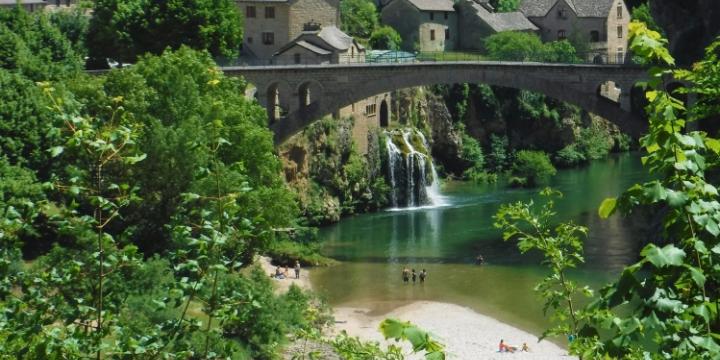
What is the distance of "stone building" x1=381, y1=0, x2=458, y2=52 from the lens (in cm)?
11912

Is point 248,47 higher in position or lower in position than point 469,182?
higher

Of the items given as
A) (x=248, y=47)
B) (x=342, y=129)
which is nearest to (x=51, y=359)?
(x=342, y=129)

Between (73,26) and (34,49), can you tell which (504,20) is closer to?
(73,26)

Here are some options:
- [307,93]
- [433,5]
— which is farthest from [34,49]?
[433,5]

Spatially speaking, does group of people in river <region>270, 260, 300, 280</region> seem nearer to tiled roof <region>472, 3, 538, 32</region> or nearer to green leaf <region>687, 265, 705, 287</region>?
green leaf <region>687, 265, 705, 287</region>

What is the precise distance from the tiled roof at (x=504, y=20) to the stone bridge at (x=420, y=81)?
1633 inches

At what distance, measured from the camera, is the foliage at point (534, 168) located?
325ft

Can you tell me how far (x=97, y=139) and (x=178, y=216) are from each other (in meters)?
1.81

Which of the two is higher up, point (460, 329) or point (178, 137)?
point (178, 137)

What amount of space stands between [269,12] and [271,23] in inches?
37.4

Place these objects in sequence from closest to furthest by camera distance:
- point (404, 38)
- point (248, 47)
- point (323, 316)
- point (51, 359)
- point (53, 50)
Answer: point (51, 359) < point (323, 316) < point (53, 50) < point (248, 47) < point (404, 38)

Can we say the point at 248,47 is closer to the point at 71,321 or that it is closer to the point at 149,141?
the point at 149,141

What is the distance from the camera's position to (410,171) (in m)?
93.4

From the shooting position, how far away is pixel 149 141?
53.6 meters
